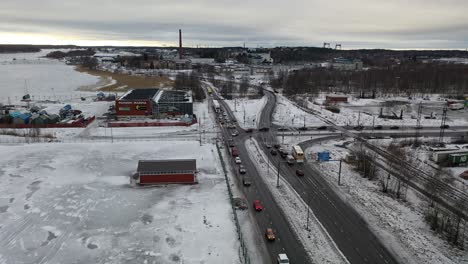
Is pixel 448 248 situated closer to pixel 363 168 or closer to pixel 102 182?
pixel 363 168

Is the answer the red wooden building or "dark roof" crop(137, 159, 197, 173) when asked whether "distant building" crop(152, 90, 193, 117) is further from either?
"dark roof" crop(137, 159, 197, 173)

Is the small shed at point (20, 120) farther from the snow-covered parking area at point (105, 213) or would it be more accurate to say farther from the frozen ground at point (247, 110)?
the frozen ground at point (247, 110)

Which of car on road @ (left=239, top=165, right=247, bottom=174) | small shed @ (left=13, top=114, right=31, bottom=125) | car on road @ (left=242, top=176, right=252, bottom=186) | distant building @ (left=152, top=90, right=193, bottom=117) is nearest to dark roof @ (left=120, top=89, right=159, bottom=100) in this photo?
distant building @ (left=152, top=90, right=193, bottom=117)

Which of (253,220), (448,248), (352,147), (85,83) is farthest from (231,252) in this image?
(85,83)

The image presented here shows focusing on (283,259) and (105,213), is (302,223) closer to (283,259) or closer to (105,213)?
(283,259)

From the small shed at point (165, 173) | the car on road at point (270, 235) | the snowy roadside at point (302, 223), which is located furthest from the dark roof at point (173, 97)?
the car on road at point (270, 235)
